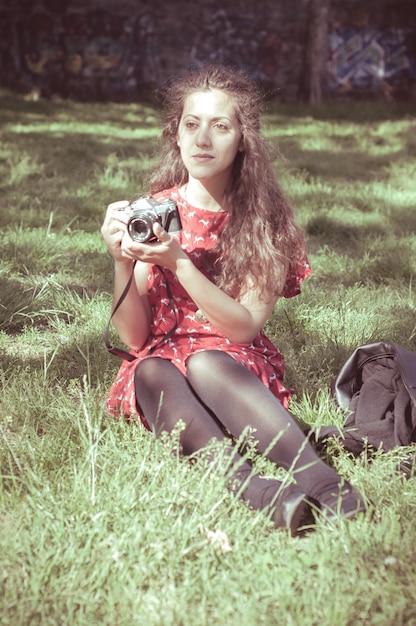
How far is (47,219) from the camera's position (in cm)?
452

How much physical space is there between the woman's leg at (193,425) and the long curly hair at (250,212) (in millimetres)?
386

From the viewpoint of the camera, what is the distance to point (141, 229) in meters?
1.99

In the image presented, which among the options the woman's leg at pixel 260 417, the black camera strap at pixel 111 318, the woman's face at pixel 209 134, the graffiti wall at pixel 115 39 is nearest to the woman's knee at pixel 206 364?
the woman's leg at pixel 260 417

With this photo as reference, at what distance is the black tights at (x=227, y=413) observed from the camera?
187cm

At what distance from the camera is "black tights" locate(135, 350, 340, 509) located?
187cm

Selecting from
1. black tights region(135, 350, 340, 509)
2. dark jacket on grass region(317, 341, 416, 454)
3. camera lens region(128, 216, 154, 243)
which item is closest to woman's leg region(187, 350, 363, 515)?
black tights region(135, 350, 340, 509)

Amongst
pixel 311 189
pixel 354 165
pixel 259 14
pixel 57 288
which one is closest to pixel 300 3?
pixel 259 14

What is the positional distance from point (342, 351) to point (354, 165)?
4.23 metres

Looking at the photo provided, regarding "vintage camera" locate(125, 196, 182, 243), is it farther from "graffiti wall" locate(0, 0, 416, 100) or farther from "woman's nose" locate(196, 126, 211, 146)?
"graffiti wall" locate(0, 0, 416, 100)

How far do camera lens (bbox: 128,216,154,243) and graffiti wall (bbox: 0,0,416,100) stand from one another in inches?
471

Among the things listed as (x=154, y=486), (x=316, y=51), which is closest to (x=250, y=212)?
(x=154, y=486)

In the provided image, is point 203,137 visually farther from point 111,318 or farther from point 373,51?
point 373,51

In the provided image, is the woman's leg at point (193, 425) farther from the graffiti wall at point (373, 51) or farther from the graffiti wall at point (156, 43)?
the graffiti wall at point (373, 51)

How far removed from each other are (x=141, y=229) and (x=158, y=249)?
→ 74 mm
